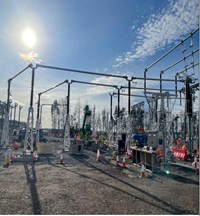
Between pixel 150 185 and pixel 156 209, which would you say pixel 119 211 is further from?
pixel 150 185

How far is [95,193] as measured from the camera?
27.4 ft

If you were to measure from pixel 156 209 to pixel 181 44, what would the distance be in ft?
29.8

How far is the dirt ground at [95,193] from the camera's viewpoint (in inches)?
262

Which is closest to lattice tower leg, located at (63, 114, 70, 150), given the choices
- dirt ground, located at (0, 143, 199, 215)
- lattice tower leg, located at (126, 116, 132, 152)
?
lattice tower leg, located at (126, 116, 132, 152)

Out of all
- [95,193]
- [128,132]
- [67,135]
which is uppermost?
[128,132]

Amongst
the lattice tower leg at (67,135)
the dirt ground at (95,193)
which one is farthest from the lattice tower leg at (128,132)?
the dirt ground at (95,193)

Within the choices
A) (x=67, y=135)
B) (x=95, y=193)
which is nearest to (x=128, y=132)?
(x=67, y=135)

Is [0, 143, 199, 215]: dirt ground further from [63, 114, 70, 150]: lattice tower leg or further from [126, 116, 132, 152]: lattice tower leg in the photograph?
[63, 114, 70, 150]: lattice tower leg

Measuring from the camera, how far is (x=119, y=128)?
23.7m

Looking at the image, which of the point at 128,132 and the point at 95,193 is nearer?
the point at 95,193

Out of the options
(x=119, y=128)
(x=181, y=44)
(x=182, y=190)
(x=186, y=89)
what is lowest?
(x=182, y=190)

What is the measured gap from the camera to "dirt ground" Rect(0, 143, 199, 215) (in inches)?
262

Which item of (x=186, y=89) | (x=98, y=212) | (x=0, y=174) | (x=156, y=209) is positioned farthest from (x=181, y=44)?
(x=0, y=174)

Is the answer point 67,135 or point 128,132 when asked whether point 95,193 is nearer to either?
point 128,132
